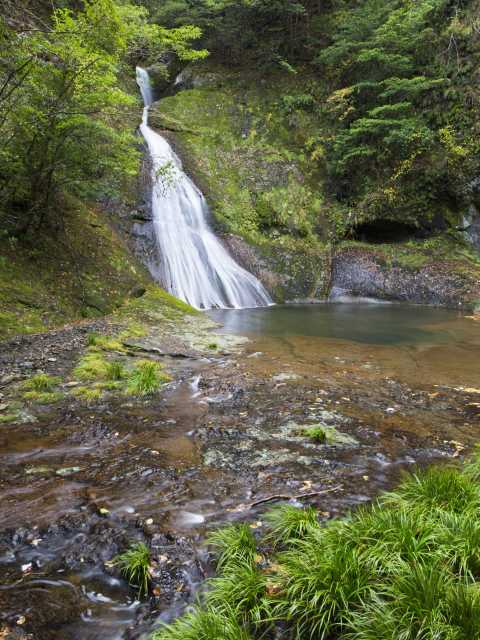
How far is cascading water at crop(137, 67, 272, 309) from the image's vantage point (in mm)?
15398

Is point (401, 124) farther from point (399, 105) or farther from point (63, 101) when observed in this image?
point (63, 101)

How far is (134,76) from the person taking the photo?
929 inches

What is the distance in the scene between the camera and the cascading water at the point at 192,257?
15398mm

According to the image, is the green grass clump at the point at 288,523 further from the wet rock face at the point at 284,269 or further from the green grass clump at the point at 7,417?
the wet rock face at the point at 284,269

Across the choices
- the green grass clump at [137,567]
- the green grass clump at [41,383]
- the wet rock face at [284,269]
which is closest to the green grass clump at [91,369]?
the green grass clump at [41,383]

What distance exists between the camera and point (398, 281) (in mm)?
17875

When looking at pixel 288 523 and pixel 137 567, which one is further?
pixel 288 523

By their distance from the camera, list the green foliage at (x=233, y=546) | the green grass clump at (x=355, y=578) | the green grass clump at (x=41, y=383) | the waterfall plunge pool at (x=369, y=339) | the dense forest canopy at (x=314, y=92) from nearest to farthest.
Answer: the green grass clump at (x=355, y=578)
the green foliage at (x=233, y=546)
the green grass clump at (x=41, y=383)
the waterfall plunge pool at (x=369, y=339)
the dense forest canopy at (x=314, y=92)

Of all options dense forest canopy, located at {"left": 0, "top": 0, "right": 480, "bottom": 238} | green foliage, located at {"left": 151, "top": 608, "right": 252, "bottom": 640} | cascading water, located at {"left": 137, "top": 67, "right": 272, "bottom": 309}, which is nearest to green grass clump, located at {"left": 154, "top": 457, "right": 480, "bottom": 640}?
green foliage, located at {"left": 151, "top": 608, "right": 252, "bottom": 640}

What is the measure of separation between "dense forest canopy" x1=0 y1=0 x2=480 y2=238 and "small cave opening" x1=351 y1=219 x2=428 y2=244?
425mm

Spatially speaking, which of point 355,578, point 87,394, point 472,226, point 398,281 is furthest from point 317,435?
point 472,226

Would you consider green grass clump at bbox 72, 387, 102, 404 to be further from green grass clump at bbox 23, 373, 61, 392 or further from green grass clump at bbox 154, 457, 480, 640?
green grass clump at bbox 154, 457, 480, 640

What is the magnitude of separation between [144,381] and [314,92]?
21.8m

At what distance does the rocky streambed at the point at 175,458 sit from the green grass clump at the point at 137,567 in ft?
0.17
